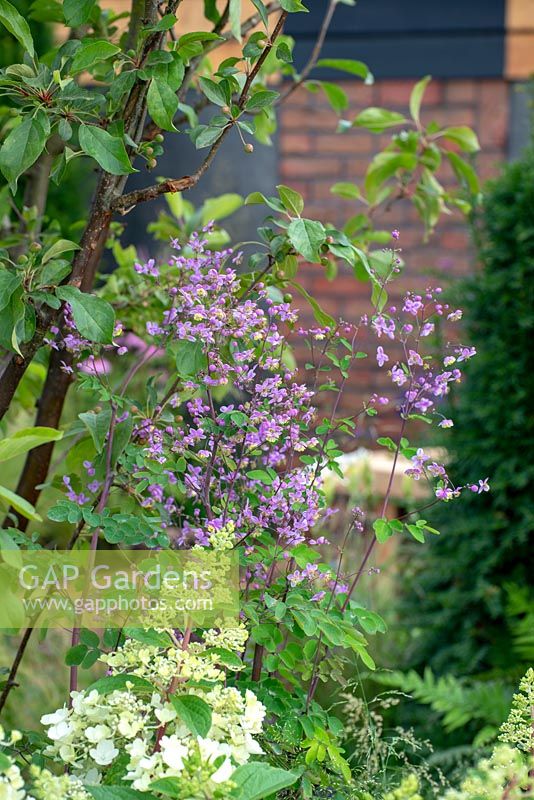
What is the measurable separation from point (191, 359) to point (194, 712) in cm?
37

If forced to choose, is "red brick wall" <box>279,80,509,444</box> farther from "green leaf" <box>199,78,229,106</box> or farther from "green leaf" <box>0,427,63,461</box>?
"green leaf" <box>0,427,63,461</box>

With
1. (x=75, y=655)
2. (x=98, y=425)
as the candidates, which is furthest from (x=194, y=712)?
(x=98, y=425)

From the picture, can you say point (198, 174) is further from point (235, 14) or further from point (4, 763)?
point (4, 763)

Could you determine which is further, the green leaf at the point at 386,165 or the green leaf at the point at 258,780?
the green leaf at the point at 386,165

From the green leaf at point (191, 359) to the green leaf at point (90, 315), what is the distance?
80 mm

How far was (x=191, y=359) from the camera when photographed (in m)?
1.04

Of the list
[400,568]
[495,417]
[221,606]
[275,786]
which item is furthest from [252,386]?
[400,568]

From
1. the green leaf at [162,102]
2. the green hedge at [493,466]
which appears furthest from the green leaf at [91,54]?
the green hedge at [493,466]

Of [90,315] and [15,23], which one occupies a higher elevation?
[15,23]

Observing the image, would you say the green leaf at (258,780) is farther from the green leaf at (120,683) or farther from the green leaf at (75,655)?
the green leaf at (75,655)

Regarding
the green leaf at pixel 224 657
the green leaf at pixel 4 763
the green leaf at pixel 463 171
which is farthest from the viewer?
the green leaf at pixel 463 171

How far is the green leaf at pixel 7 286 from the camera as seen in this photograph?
3.28ft

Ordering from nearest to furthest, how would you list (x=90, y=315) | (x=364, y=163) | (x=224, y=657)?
(x=224, y=657)
(x=90, y=315)
(x=364, y=163)

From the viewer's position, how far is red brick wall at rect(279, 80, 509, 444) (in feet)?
14.6
